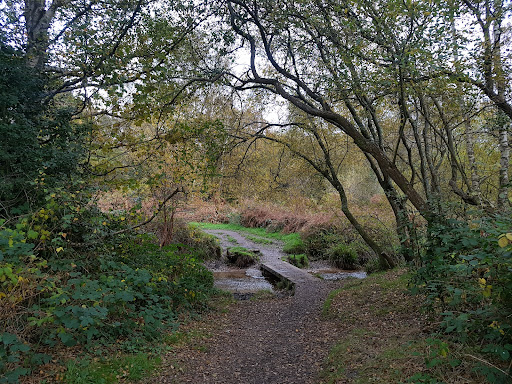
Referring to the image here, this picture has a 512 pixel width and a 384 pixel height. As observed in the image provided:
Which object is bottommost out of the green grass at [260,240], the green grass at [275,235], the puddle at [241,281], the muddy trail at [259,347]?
the puddle at [241,281]

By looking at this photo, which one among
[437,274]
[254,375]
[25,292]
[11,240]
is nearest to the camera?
[11,240]

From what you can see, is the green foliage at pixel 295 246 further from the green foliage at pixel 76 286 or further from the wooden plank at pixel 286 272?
the green foliage at pixel 76 286

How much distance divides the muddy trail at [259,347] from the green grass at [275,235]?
328 inches

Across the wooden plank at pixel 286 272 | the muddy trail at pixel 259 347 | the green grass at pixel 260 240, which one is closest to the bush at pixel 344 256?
the wooden plank at pixel 286 272

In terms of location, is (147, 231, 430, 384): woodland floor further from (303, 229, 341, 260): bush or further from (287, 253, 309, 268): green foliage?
(303, 229, 341, 260): bush

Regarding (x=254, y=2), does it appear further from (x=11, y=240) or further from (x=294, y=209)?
(x=294, y=209)

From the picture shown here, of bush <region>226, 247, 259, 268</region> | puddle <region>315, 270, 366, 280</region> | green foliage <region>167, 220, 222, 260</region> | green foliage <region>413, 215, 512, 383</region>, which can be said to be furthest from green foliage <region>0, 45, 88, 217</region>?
bush <region>226, 247, 259, 268</region>

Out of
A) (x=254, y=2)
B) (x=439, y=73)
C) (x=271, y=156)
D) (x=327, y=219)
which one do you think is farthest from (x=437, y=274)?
(x=327, y=219)

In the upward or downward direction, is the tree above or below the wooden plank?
above

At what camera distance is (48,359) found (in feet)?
11.7

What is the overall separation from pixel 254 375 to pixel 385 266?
7.80 metres

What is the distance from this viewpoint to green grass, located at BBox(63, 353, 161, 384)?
11.6ft

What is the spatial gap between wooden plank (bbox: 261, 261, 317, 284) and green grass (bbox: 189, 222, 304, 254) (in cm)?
328

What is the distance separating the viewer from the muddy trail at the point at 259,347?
4551 mm
